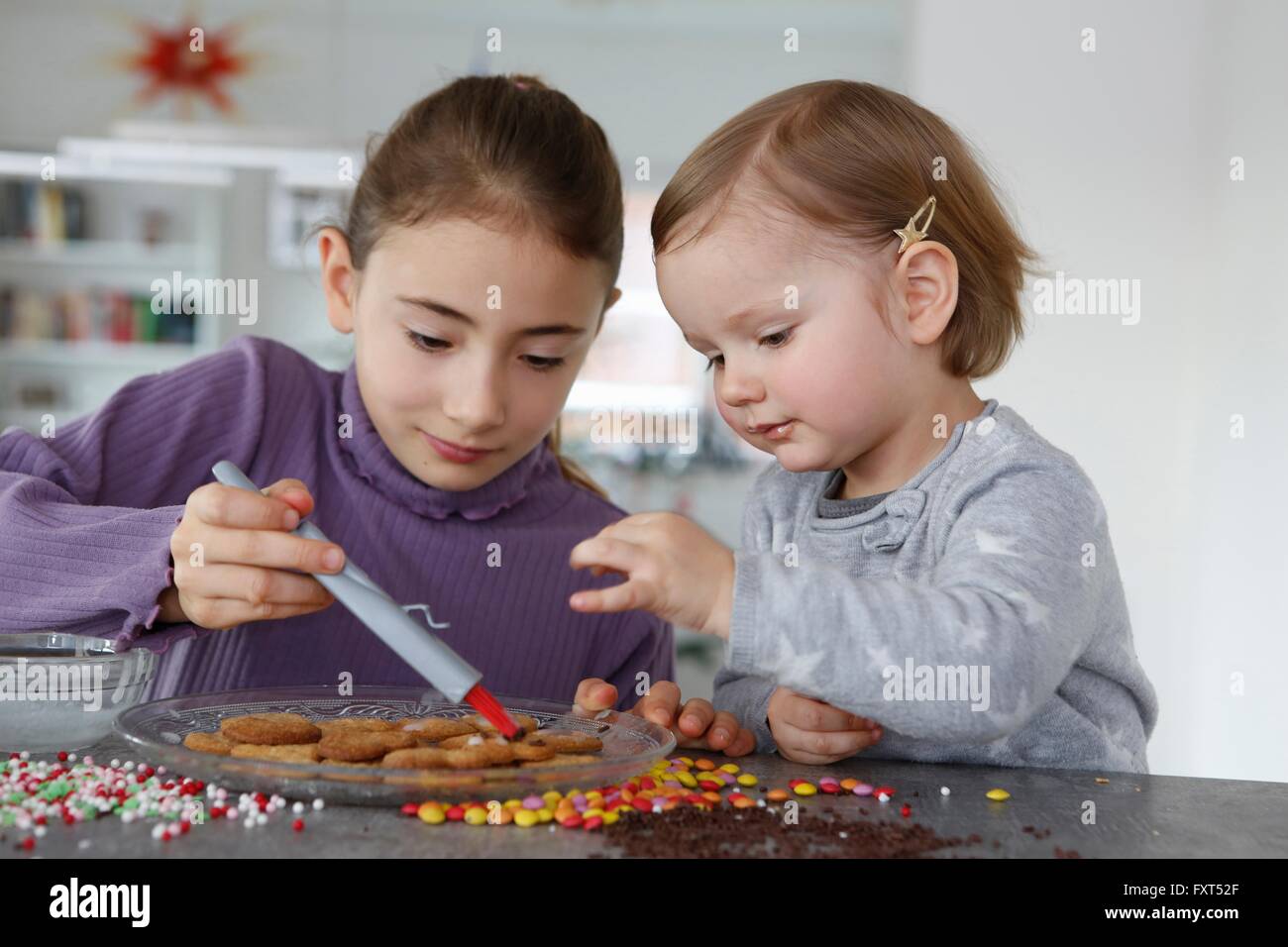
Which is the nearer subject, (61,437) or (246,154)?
(61,437)

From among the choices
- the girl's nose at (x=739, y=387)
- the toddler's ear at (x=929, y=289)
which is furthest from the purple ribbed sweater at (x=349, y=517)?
the toddler's ear at (x=929, y=289)

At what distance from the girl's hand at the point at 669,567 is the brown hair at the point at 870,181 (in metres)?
0.38

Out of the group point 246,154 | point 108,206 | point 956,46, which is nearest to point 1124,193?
point 956,46

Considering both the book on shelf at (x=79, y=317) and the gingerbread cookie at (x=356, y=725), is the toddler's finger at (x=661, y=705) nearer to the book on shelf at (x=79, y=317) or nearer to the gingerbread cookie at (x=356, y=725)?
the gingerbread cookie at (x=356, y=725)

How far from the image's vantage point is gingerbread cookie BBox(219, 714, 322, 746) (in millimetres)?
835

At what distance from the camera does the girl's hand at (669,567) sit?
84 centimetres

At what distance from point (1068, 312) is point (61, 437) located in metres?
2.33

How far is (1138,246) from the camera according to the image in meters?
2.96

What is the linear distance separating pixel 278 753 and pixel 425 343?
0.54m

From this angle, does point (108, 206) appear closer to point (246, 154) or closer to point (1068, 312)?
point (246, 154)

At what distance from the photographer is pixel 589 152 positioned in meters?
1.37

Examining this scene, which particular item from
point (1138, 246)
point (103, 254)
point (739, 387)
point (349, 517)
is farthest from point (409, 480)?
point (103, 254)

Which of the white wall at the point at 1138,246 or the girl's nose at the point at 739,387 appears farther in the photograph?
the white wall at the point at 1138,246
